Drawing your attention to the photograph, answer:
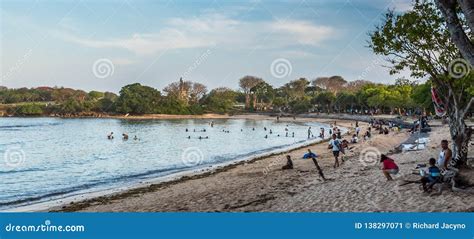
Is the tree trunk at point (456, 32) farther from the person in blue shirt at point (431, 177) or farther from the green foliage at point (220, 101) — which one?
the green foliage at point (220, 101)

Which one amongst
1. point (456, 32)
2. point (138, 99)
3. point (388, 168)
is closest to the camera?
point (456, 32)

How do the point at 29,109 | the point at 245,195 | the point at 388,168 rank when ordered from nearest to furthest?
the point at 388,168 → the point at 245,195 → the point at 29,109

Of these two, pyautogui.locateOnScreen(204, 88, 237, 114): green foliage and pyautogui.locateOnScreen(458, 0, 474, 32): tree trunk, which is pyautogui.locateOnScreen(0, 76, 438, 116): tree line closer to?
pyautogui.locateOnScreen(204, 88, 237, 114): green foliage

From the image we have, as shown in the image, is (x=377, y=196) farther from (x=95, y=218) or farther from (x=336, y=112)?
(x=336, y=112)

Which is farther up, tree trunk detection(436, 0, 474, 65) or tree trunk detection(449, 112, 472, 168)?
tree trunk detection(436, 0, 474, 65)

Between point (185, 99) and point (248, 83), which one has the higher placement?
point (248, 83)

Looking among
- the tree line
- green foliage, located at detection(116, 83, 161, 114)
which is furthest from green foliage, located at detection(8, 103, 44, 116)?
green foliage, located at detection(116, 83, 161, 114)

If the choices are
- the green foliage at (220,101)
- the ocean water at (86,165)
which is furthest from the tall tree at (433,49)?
the green foliage at (220,101)

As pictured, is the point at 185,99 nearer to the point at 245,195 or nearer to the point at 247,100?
the point at 247,100

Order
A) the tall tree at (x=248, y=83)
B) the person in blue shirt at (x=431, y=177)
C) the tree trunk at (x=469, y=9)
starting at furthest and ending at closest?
1. the tall tree at (x=248, y=83)
2. the person in blue shirt at (x=431, y=177)
3. the tree trunk at (x=469, y=9)

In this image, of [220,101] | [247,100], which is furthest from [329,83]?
[220,101]

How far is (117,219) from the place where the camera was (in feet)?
29.3

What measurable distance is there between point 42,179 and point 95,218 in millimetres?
18873

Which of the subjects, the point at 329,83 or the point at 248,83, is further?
the point at 329,83
